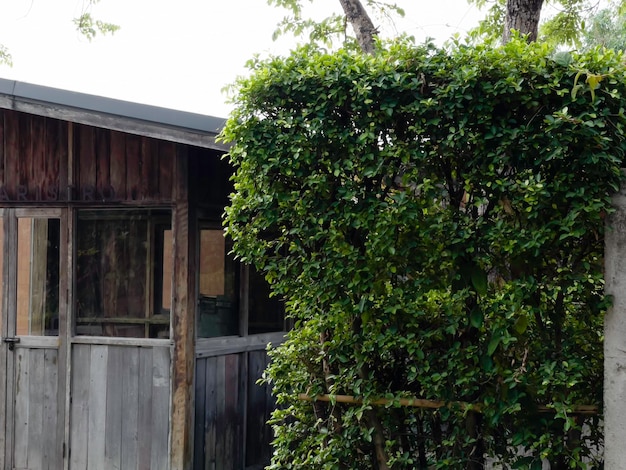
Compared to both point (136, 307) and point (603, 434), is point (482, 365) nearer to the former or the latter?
point (603, 434)

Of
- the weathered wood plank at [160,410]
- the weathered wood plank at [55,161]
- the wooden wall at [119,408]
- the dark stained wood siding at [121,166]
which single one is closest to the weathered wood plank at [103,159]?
the dark stained wood siding at [121,166]

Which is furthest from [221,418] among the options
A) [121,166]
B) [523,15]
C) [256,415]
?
[523,15]

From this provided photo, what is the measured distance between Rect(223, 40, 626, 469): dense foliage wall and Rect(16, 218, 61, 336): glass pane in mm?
2881

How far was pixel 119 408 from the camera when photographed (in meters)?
6.52

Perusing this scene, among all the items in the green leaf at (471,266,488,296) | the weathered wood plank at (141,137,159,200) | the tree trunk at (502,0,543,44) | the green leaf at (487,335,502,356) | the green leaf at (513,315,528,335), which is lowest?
the green leaf at (487,335,502,356)

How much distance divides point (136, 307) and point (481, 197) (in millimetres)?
3478

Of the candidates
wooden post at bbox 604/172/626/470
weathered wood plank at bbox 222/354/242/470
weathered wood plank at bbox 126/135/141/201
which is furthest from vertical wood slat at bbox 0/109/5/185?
wooden post at bbox 604/172/626/470

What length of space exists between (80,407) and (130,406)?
53 cm

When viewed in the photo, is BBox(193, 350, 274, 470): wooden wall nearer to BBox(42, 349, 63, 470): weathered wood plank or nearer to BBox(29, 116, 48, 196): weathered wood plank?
BBox(42, 349, 63, 470): weathered wood plank

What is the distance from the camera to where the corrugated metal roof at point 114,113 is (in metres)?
5.53

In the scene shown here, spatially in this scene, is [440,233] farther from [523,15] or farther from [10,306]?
[10,306]

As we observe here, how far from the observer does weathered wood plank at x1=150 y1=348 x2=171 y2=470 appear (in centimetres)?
629

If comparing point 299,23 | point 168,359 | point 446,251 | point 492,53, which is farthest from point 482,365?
point 299,23

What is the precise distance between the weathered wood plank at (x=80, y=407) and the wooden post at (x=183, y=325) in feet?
2.98
